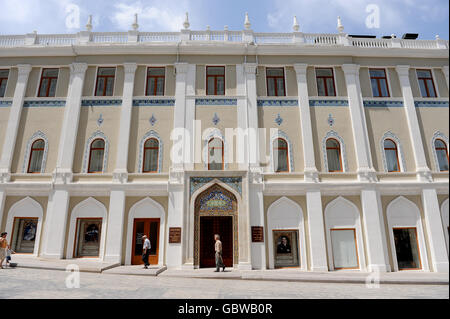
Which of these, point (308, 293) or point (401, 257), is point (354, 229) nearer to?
point (401, 257)

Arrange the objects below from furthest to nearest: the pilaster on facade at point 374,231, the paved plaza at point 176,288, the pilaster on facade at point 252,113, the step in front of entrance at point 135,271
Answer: the pilaster on facade at point 252,113, the pilaster on facade at point 374,231, the step in front of entrance at point 135,271, the paved plaza at point 176,288

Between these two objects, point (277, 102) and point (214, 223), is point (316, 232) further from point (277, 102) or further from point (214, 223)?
point (277, 102)

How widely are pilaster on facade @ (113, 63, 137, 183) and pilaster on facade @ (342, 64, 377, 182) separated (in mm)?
11733

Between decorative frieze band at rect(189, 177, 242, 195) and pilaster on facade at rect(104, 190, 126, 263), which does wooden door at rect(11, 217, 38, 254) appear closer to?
pilaster on facade at rect(104, 190, 126, 263)

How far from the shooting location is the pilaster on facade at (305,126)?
13.7 m

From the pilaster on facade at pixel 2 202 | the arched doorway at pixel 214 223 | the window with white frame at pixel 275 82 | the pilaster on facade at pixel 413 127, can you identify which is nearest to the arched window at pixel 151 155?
the arched doorway at pixel 214 223

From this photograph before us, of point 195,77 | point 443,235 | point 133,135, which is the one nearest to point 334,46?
point 195,77

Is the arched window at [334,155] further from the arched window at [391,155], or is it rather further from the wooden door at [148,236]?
the wooden door at [148,236]

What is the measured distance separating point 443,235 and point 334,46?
36.3ft

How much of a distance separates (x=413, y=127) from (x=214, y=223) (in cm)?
1167

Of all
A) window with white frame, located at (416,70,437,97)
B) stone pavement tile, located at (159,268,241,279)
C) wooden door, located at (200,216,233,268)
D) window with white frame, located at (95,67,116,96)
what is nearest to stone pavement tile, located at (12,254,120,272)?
A: stone pavement tile, located at (159,268,241,279)

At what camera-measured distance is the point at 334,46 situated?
1541 cm

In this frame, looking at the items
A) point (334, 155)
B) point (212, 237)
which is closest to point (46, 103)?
point (212, 237)

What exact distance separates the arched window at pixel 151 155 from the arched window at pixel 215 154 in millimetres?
2748
